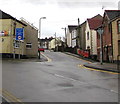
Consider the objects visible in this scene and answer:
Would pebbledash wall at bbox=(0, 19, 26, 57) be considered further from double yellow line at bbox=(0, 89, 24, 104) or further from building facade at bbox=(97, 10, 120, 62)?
double yellow line at bbox=(0, 89, 24, 104)

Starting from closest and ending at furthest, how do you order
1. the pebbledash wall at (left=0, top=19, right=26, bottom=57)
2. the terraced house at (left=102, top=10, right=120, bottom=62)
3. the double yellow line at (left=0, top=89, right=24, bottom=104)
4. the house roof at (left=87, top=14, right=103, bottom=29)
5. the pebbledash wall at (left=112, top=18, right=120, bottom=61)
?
1. the double yellow line at (left=0, top=89, right=24, bottom=104)
2. the pebbledash wall at (left=112, top=18, right=120, bottom=61)
3. the terraced house at (left=102, top=10, right=120, bottom=62)
4. the pebbledash wall at (left=0, top=19, right=26, bottom=57)
5. the house roof at (left=87, top=14, right=103, bottom=29)

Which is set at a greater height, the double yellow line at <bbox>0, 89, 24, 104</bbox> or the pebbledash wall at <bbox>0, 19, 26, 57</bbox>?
the pebbledash wall at <bbox>0, 19, 26, 57</bbox>

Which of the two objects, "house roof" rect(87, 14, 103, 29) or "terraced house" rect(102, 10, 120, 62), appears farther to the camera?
"house roof" rect(87, 14, 103, 29)

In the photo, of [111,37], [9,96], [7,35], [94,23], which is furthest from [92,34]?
[9,96]

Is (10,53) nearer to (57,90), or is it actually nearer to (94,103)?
(57,90)

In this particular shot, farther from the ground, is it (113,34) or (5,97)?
(113,34)

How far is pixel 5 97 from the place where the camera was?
7.59 meters

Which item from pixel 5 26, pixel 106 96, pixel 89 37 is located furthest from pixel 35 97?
pixel 89 37

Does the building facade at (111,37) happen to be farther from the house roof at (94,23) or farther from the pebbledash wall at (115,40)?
the house roof at (94,23)

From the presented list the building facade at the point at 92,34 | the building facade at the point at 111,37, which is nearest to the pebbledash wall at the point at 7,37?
the building facade at the point at 111,37

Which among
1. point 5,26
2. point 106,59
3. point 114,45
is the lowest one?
point 106,59

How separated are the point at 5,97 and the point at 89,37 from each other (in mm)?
39978

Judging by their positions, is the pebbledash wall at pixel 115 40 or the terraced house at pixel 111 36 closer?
the pebbledash wall at pixel 115 40

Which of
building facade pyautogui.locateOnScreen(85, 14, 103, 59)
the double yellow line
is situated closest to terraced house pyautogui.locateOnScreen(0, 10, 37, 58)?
building facade pyautogui.locateOnScreen(85, 14, 103, 59)
